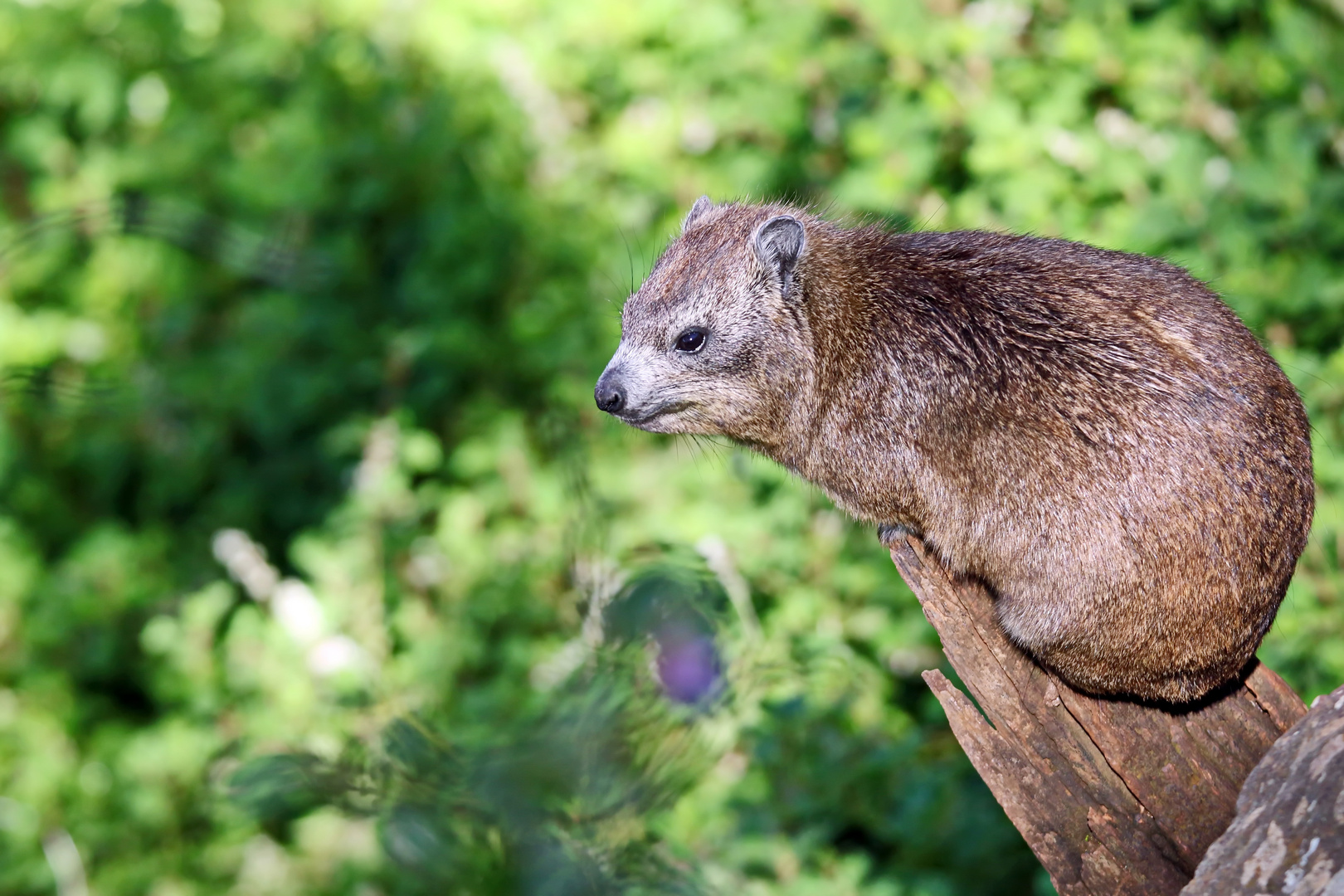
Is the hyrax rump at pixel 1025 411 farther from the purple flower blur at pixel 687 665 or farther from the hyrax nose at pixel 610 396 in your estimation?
the purple flower blur at pixel 687 665

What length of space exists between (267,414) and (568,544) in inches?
128

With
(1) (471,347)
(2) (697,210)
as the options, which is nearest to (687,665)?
(2) (697,210)

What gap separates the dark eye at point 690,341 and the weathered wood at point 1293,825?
134 cm

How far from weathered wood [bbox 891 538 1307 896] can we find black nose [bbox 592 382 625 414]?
779mm

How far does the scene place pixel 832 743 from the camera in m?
3.43

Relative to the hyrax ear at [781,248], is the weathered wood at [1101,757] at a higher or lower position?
lower

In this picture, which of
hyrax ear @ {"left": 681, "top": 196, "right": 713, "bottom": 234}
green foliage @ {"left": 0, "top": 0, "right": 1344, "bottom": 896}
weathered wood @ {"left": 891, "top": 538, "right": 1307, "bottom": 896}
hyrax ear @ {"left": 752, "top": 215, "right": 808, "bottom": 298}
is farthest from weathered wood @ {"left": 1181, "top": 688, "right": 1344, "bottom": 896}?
hyrax ear @ {"left": 681, "top": 196, "right": 713, "bottom": 234}

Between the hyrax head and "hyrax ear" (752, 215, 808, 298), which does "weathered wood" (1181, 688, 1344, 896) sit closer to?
the hyrax head

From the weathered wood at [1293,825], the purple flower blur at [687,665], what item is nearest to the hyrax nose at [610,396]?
the purple flower blur at [687,665]

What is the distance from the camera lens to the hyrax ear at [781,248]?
8.39 ft

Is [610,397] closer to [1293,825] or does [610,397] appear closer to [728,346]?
[728,346]

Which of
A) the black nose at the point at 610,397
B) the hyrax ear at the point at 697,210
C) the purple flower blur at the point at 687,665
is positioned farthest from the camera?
the hyrax ear at the point at 697,210

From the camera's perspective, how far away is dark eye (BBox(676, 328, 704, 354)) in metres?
2.60

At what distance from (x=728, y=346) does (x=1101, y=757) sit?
3.62 feet
